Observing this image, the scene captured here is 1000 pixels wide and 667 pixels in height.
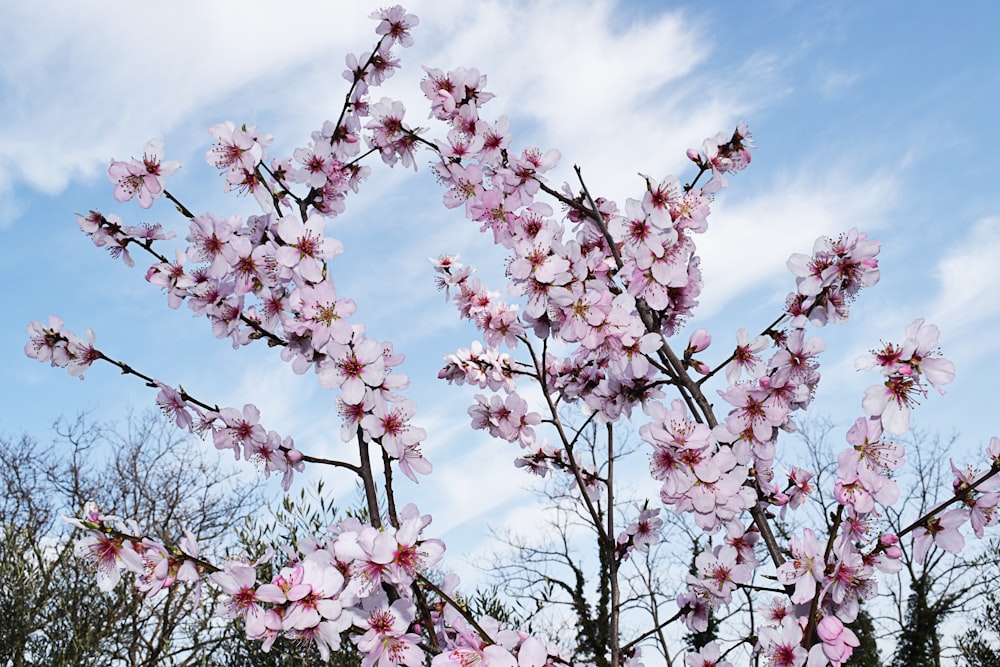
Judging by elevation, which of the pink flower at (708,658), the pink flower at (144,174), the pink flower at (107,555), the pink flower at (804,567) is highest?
the pink flower at (144,174)

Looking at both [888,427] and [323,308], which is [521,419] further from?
[888,427]

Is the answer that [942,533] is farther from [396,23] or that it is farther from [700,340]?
[396,23]

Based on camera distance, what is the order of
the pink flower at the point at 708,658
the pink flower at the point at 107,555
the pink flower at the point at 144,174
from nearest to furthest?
1. the pink flower at the point at 107,555
2. the pink flower at the point at 708,658
3. the pink flower at the point at 144,174

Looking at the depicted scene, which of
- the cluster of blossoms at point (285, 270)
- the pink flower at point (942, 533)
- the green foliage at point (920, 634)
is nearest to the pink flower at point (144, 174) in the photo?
the cluster of blossoms at point (285, 270)

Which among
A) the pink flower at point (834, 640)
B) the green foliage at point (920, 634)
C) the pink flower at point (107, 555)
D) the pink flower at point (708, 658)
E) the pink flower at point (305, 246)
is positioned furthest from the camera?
the green foliage at point (920, 634)

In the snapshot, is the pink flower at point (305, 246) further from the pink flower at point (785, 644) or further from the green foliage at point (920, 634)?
the green foliage at point (920, 634)

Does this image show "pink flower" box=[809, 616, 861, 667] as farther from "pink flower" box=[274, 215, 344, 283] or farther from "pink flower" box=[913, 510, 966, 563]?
"pink flower" box=[274, 215, 344, 283]

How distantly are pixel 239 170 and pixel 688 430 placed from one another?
1693 mm

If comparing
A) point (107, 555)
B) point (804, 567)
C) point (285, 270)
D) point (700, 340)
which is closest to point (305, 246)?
point (285, 270)

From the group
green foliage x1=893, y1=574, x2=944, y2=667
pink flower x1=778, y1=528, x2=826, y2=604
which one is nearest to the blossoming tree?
pink flower x1=778, y1=528, x2=826, y2=604

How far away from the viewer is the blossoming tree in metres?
1.89

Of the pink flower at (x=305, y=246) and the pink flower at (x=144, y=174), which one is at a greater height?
the pink flower at (x=144, y=174)

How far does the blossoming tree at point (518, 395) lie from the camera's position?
74.4 inches

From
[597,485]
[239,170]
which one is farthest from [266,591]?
[597,485]
